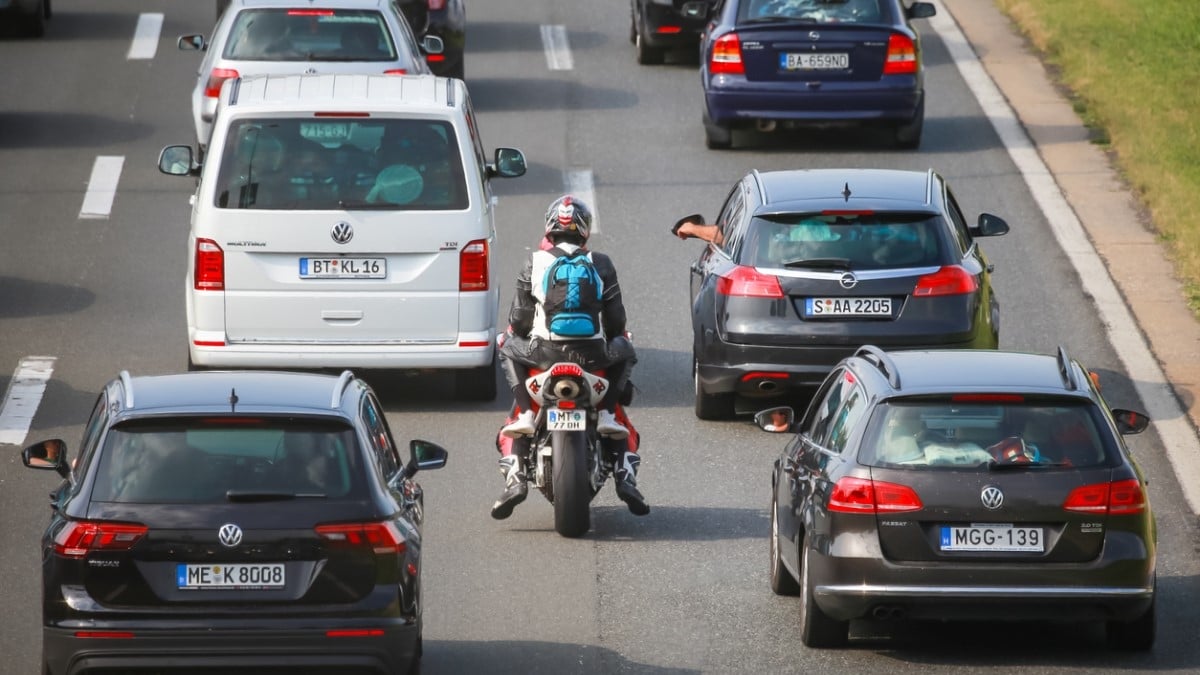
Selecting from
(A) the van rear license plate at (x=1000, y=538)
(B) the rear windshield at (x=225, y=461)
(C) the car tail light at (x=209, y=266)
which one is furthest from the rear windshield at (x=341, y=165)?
(B) the rear windshield at (x=225, y=461)

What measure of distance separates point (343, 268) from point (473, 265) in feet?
2.81

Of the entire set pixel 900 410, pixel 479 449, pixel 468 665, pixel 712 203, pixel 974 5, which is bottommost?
pixel 974 5

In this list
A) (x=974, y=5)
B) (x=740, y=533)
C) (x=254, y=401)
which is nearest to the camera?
(x=254, y=401)

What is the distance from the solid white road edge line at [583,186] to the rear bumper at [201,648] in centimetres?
1345

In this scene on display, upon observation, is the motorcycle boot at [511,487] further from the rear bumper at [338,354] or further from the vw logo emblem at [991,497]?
the vw logo emblem at [991,497]

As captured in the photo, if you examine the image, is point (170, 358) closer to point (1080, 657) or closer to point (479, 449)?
point (479, 449)

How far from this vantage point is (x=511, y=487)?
1324 centimetres

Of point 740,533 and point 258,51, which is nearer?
point 740,533

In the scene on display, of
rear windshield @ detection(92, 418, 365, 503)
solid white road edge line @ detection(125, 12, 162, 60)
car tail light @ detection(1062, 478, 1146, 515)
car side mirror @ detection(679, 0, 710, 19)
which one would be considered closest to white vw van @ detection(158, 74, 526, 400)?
car tail light @ detection(1062, 478, 1146, 515)

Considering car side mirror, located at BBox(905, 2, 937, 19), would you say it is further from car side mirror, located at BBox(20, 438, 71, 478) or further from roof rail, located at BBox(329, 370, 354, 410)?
car side mirror, located at BBox(20, 438, 71, 478)

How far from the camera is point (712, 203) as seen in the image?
22.7m

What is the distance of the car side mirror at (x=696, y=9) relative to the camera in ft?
85.8

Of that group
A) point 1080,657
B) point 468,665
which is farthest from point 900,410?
point 468,665

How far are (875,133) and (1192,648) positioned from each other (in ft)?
50.9
